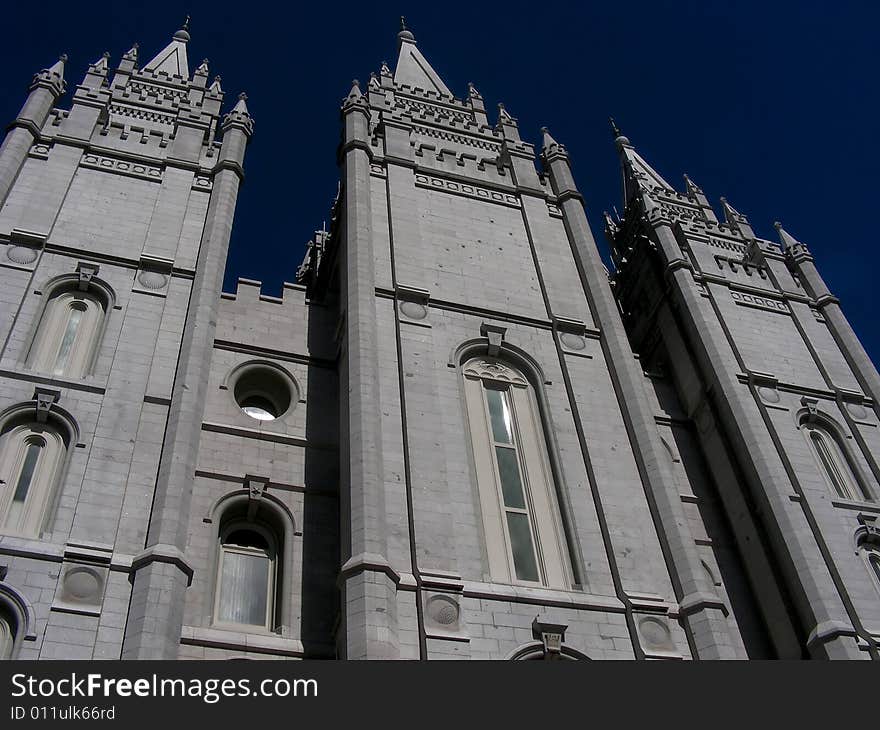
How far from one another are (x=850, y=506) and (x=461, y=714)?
42.5ft

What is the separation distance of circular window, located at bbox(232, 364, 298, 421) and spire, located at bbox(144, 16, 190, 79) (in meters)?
15.6

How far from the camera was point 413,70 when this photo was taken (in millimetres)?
37688

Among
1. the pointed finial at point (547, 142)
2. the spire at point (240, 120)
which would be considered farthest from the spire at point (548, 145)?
the spire at point (240, 120)

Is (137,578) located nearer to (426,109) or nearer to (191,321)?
(191,321)

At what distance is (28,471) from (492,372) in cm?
901

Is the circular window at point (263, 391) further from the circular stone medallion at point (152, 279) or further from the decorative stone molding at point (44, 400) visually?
the decorative stone molding at point (44, 400)

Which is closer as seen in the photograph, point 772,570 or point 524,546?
point 524,546

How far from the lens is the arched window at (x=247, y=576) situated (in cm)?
1556

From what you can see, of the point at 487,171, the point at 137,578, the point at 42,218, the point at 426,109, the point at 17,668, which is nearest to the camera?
the point at 17,668

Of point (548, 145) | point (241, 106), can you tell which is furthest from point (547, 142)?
point (241, 106)

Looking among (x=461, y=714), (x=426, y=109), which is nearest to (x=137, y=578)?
(x=461, y=714)

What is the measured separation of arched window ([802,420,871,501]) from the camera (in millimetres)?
20969

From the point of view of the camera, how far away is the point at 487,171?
26625 mm

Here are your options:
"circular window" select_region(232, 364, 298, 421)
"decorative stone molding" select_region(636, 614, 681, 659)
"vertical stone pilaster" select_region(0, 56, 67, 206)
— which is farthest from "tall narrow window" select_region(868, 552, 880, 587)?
"vertical stone pilaster" select_region(0, 56, 67, 206)
